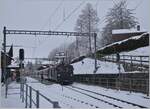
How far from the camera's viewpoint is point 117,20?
76.8 metres

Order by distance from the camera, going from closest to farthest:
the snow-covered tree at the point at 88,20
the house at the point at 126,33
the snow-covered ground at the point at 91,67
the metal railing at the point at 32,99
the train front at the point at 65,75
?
the metal railing at the point at 32,99, the train front at the point at 65,75, the snow-covered ground at the point at 91,67, the house at the point at 126,33, the snow-covered tree at the point at 88,20

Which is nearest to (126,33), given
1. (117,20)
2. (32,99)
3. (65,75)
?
(117,20)

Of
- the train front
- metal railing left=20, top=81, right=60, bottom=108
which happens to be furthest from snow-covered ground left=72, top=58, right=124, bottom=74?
metal railing left=20, top=81, right=60, bottom=108

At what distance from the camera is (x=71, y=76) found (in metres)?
46.7

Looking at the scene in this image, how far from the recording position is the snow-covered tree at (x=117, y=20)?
75331mm

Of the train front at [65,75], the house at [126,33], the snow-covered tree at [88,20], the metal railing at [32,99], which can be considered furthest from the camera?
the snow-covered tree at [88,20]

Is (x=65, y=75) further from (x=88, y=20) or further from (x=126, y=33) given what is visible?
(x=88, y=20)

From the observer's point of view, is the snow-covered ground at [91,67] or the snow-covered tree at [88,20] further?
the snow-covered tree at [88,20]

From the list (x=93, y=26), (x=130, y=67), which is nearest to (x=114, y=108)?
Result: (x=130, y=67)

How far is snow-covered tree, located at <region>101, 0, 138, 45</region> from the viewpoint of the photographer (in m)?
75.3

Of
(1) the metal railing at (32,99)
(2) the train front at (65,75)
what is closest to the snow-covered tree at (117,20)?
(2) the train front at (65,75)

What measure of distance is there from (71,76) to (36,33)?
695cm

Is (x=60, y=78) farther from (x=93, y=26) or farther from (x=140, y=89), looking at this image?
(x=93, y=26)

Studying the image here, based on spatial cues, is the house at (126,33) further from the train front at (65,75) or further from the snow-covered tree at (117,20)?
the train front at (65,75)
